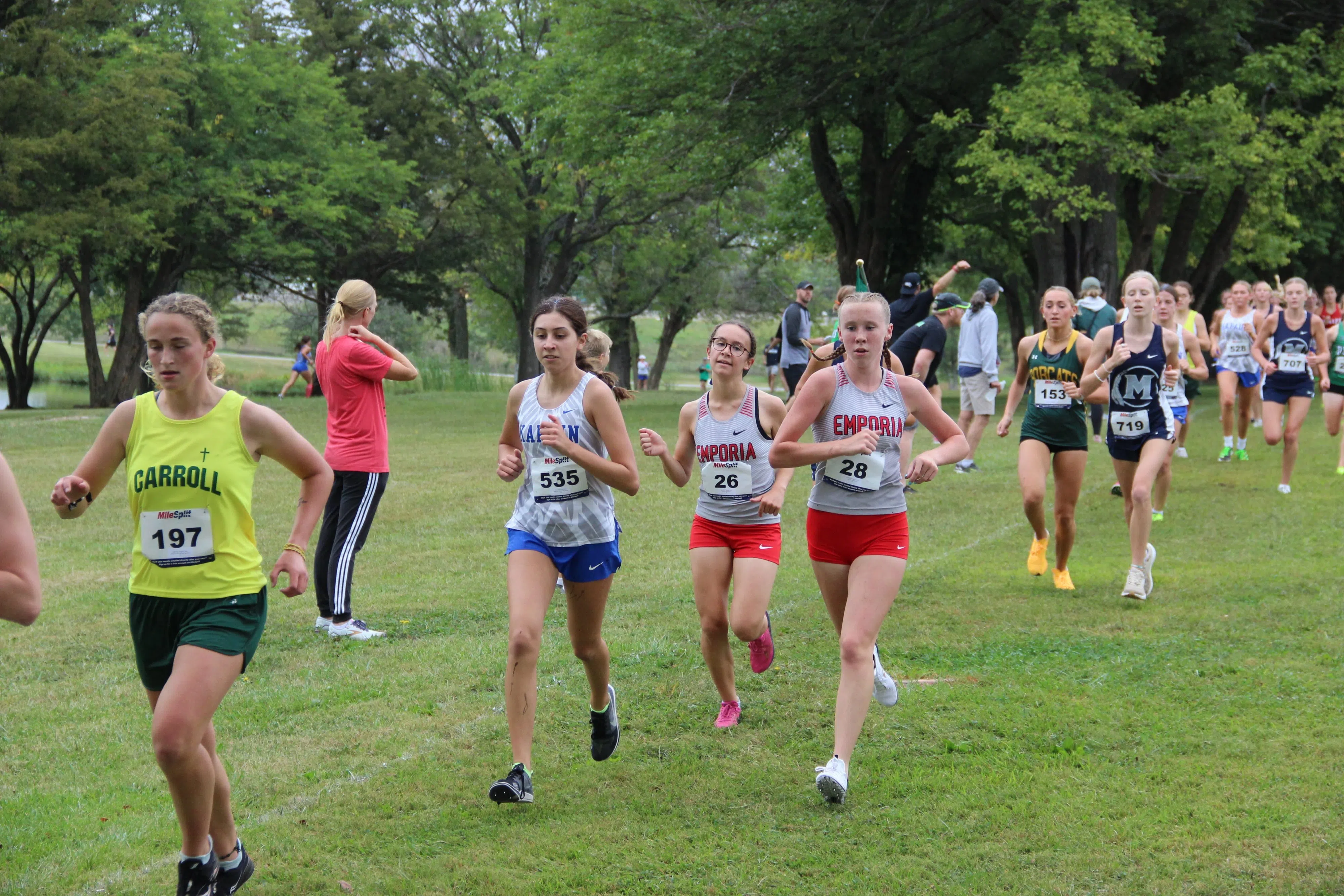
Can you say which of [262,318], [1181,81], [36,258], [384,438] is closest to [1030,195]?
[1181,81]

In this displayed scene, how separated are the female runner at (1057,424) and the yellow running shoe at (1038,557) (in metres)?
0.23

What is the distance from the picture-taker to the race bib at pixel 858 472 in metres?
5.55

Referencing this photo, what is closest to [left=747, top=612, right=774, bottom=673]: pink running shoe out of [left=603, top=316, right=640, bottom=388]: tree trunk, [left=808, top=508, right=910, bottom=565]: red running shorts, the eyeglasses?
[left=808, top=508, right=910, bottom=565]: red running shorts

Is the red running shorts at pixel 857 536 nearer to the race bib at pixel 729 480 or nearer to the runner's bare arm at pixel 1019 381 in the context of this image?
the race bib at pixel 729 480

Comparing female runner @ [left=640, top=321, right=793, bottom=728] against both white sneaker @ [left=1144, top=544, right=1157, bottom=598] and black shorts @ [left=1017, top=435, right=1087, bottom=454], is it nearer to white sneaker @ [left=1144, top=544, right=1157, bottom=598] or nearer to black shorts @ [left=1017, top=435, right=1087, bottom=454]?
black shorts @ [left=1017, top=435, right=1087, bottom=454]

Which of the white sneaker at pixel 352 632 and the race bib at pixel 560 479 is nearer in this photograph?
the race bib at pixel 560 479

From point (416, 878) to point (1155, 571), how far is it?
729 centimetres

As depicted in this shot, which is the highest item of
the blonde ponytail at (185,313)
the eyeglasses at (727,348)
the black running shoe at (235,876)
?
the blonde ponytail at (185,313)

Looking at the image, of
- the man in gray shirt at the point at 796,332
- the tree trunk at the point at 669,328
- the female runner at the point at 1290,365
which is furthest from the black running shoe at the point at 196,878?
the tree trunk at the point at 669,328

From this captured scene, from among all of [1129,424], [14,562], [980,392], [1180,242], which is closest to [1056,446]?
[1129,424]

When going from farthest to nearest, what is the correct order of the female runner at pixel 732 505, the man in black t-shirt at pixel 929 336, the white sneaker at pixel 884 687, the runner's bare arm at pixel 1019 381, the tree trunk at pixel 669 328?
1. the tree trunk at pixel 669 328
2. the man in black t-shirt at pixel 929 336
3. the runner's bare arm at pixel 1019 381
4. the white sneaker at pixel 884 687
5. the female runner at pixel 732 505

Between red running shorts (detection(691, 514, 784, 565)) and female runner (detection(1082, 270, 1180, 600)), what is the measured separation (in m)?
3.52

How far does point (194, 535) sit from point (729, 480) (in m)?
2.76

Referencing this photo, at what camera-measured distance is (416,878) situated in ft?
14.8
